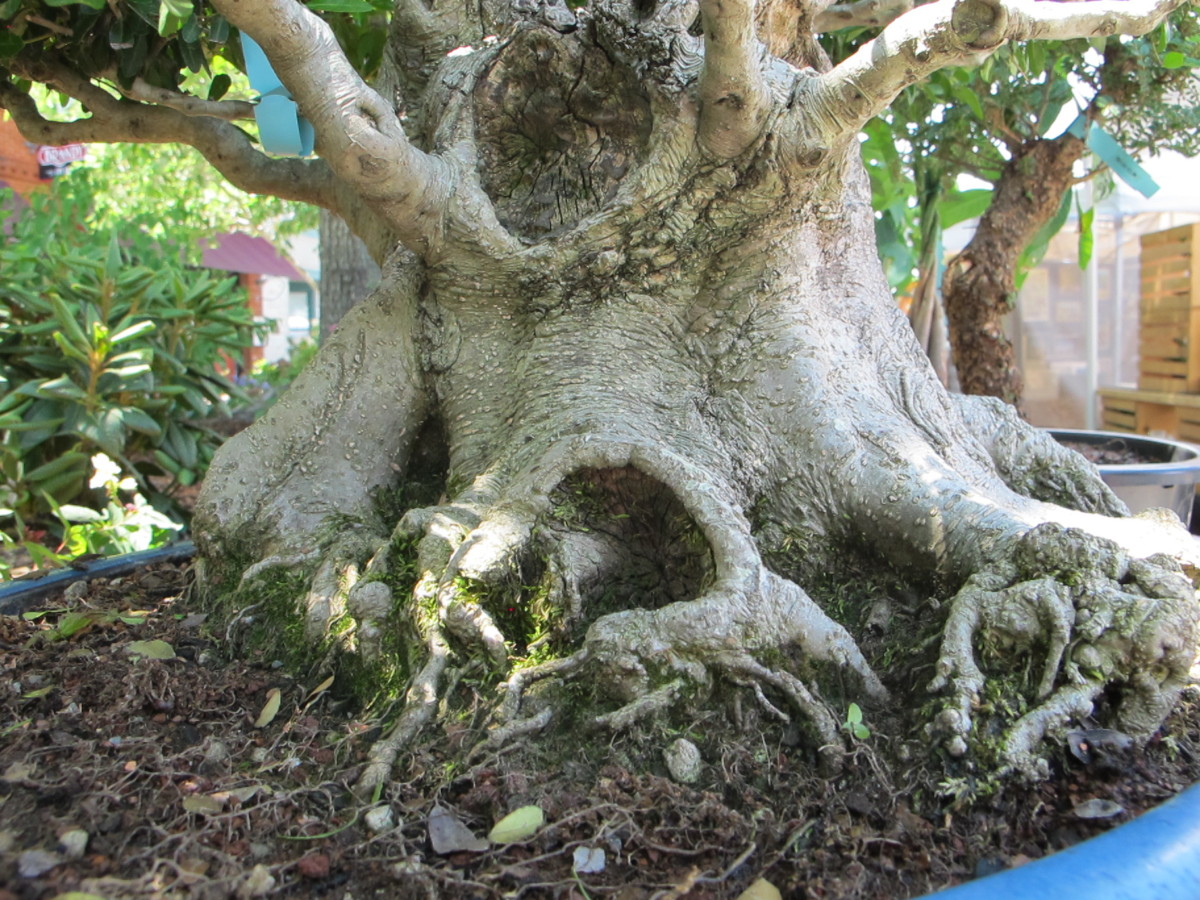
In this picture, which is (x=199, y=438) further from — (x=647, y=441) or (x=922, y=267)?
(x=922, y=267)

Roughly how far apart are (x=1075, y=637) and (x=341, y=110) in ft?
5.17

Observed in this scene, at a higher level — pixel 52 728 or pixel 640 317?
pixel 640 317

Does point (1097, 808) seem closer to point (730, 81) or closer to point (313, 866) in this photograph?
point (313, 866)

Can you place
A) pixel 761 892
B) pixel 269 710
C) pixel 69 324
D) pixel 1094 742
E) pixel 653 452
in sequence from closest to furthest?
pixel 761 892 < pixel 1094 742 < pixel 269 710 < pixel 653 452 < pixel 69 324

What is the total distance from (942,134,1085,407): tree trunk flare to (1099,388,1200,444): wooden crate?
2.86m

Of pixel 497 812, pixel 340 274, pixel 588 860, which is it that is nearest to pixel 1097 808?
pixel 588 860

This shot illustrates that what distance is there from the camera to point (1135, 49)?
10.8 feet

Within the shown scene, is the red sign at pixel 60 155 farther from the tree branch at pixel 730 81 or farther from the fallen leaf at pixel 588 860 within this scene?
the fallen leaf at pixel 588 860

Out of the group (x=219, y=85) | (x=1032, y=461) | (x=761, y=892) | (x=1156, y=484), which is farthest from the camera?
(x=1156, y=484)

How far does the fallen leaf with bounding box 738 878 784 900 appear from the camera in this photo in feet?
3.55

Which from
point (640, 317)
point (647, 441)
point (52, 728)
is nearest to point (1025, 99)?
point (640, 317)

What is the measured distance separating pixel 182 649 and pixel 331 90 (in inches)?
46.1

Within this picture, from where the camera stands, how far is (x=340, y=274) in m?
5.55

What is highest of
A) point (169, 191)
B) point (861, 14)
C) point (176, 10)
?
point (169, 191)
